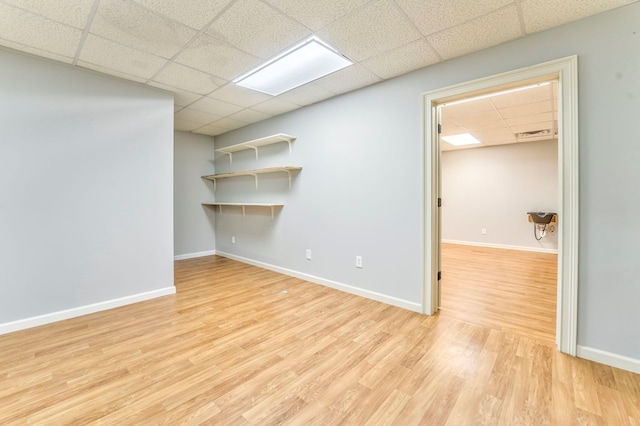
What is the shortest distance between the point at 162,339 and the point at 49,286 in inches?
52.3

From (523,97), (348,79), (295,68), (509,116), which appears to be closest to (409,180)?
(348,79)

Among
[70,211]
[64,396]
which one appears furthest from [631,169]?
[70,211]

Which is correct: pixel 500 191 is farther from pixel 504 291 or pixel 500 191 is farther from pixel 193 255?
pixel 193 255

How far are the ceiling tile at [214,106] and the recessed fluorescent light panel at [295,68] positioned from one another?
73 centimetres

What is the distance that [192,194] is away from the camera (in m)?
5.35

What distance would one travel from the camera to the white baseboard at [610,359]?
69.9 inches

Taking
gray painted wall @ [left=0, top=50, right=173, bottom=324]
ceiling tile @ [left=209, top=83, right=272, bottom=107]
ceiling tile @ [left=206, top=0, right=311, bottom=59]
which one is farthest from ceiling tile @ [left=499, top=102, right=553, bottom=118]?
gray painted wall @ [left=0, top=50, right=173, bottom=324]

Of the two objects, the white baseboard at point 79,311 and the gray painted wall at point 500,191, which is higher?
the gray painted wall at point 500,191

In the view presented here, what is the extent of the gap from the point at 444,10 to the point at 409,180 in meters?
1.40

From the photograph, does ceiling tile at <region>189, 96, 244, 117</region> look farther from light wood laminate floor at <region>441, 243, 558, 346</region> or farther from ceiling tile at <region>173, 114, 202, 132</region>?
light wood laminate floor at <region>441, 243, 558, 346</region>

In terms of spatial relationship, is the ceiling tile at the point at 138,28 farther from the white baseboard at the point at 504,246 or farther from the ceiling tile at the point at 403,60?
the white baseboard at the point at 504,246

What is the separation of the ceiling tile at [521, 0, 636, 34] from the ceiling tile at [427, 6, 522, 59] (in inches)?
3.0

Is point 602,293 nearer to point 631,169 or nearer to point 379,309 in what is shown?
point 631,169

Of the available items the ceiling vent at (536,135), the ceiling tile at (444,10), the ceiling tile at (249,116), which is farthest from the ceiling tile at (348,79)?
the ceiling vent at (536,135)
